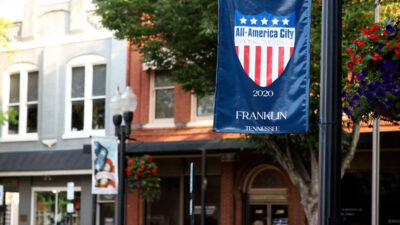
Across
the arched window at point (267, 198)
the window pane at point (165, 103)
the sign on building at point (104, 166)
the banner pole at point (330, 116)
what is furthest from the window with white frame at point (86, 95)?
the banner pole at point (330, 116)

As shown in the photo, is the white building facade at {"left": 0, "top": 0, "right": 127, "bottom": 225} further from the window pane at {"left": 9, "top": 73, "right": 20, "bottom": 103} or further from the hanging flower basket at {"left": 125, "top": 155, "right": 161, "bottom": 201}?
the hanging flower basket at {"left": 125, "top": 155, "right": 161, "bottom": 201}

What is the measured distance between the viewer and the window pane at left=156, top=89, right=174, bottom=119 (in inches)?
A: 936

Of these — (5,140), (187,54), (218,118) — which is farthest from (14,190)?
(218,118)

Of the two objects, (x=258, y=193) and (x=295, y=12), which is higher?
(x=295, y=12)

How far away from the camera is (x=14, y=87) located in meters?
28.1

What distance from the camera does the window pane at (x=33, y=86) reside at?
2747cm

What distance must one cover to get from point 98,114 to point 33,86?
11.4 ft

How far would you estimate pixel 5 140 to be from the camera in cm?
2775

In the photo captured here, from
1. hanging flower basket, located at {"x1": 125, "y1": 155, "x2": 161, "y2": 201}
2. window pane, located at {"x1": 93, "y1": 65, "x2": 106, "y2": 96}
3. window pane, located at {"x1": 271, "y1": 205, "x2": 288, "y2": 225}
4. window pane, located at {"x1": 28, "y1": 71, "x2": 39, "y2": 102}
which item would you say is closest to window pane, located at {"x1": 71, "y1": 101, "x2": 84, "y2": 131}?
window pane, located at {"x1": 93, "y1": 65, "x2": 106, "y2": 96}

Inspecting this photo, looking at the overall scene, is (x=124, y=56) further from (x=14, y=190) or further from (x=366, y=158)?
(x=366, y=158)

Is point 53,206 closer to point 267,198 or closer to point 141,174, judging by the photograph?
point 141,174

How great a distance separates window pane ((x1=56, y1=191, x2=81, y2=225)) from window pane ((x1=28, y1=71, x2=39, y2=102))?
3.85 m

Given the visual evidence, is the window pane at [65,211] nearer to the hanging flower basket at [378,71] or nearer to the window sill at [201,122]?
the window sill at [201,122]

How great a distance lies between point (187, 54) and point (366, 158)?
251 inches
